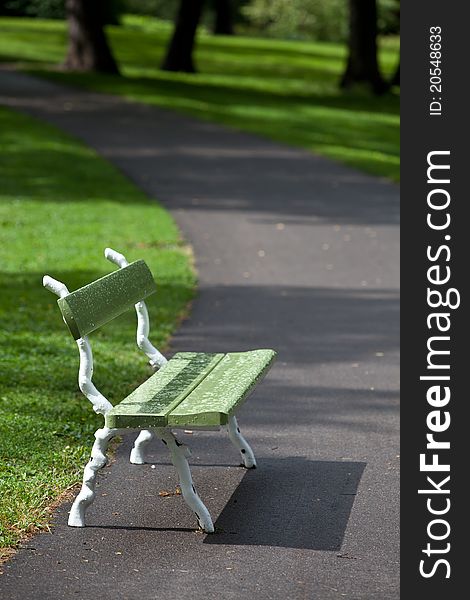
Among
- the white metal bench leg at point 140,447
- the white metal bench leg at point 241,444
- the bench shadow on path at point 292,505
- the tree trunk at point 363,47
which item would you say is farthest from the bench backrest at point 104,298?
the tree trunk at point 363,47

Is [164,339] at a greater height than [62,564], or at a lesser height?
lesser

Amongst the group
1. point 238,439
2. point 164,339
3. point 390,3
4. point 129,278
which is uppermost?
point 129,278

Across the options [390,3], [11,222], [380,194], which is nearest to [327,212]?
[380,194]

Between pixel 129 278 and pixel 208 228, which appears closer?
pixel 129 278

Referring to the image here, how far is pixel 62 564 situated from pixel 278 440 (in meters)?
2.19

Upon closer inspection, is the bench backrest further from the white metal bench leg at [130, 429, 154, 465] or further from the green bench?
the white metal bench leg at [130, 429, 154, 465]

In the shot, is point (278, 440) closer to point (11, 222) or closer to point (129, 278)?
point (129, 278)

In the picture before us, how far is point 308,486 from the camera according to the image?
6.68 metres

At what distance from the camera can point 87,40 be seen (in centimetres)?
3581

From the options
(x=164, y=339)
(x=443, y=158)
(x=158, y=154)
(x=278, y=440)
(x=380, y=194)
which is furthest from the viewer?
(x=158, y=154)

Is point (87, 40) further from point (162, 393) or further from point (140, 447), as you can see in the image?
point (162, 393)

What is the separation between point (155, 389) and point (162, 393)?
11 cm

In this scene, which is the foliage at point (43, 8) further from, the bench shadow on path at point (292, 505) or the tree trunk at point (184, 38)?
the bench shadow on path at point (292, 505)

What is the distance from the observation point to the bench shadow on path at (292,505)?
5914mm
